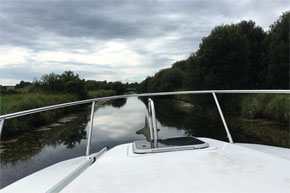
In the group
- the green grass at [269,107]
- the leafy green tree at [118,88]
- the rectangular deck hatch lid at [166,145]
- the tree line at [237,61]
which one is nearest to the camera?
the rectangular deck hatch lid at [166,145]

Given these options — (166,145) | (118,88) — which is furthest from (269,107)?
(118,88)

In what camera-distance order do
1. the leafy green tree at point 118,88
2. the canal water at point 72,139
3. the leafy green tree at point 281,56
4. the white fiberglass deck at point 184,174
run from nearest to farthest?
the white fiberglass deck at point 184,174 < the canal water at point 72,139 < the leafy green tree at point 281,56 < the leafy green tree at point 118,88

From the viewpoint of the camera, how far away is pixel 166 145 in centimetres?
141

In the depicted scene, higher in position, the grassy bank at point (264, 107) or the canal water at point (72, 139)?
the grassy bank at point (264, 107)

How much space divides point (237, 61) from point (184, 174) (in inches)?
460

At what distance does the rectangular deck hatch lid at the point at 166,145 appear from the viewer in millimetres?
1322

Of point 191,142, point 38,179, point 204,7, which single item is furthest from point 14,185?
point 204,7

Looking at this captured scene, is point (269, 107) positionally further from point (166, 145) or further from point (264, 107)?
point (166, 145)

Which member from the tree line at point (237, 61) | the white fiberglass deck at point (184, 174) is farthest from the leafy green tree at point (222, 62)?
the white fiberglass deck at point (184, 174)

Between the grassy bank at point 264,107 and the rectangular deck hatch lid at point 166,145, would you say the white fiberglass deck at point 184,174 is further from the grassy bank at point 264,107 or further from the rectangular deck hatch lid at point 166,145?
the grassy bank at point 264,107

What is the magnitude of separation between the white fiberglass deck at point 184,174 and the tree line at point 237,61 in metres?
10.3

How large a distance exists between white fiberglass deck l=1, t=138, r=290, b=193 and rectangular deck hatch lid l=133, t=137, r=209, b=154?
1.9 inches

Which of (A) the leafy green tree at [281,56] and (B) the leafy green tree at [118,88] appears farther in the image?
(B) the leafy green tree at [118,88]

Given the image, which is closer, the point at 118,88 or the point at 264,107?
the point at 264,107
